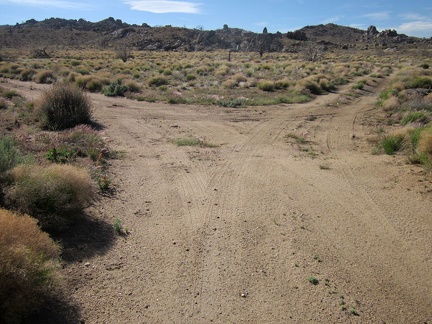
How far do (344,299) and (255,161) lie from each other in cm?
591

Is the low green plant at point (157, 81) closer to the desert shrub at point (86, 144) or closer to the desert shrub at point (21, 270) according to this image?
the desert shrub at point (86, 144)

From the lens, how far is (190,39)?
3999 inches

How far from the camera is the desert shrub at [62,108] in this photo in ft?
43.2

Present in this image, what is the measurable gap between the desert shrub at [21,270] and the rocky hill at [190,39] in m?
85.8

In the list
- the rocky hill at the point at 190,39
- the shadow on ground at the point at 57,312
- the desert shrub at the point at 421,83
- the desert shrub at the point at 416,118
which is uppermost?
the rocky hill at the point at 190,39

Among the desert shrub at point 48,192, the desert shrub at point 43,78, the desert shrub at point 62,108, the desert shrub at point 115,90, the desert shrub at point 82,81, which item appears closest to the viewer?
A: the desert shrub at point 48,192

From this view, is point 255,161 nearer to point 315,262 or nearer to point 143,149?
point 143,149

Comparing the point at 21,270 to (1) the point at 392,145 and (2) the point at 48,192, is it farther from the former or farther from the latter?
(1) the point at 392,145

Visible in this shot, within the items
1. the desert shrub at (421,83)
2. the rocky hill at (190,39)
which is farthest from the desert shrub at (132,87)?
the rocky hill at (190,39)

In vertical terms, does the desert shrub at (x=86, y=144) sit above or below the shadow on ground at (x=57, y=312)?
above

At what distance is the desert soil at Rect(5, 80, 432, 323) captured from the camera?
447cm

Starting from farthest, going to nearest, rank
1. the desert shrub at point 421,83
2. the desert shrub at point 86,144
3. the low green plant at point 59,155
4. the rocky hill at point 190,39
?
the rocky hill at point 190,39, the desert shrub at point 421,83, the desert shrub at point 86,144, the low green plant at point 59,155

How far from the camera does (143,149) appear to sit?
11242mm

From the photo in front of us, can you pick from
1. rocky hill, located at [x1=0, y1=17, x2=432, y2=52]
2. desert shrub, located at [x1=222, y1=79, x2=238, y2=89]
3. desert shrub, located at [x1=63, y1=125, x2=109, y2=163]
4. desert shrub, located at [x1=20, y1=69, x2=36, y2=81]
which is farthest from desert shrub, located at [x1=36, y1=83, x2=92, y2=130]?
rocky hill, located at [x1=0, y1=17, x2=432, y2=52]
